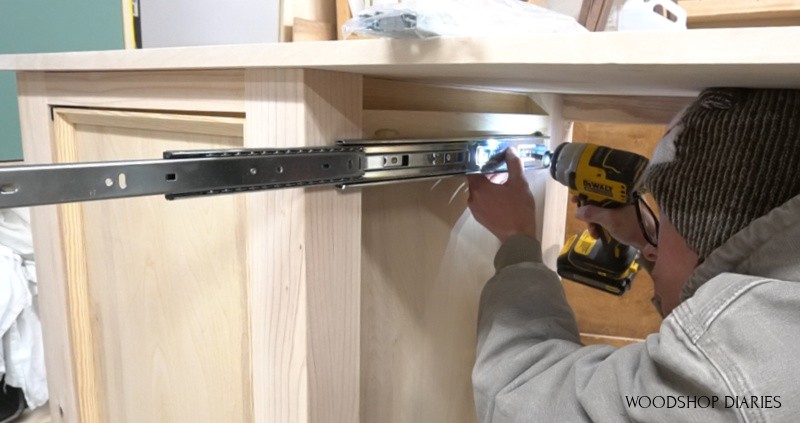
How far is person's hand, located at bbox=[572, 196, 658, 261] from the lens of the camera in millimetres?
878

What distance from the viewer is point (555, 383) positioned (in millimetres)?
514

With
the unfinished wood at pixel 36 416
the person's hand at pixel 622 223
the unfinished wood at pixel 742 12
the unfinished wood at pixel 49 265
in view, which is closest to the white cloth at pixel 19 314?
the unfinished wood at pixel 36 416

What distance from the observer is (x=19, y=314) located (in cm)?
145

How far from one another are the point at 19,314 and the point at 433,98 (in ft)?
4.36

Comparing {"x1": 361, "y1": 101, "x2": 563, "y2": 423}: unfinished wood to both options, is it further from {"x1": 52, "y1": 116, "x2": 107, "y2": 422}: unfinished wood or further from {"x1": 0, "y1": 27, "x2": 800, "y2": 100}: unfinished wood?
{"x1": 52, "y1": 116, "x2": 107, "y2": 422}: unfinished wood

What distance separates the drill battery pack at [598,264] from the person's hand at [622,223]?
1.8 inches

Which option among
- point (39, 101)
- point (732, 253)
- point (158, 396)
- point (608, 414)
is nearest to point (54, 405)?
point (158, 396)

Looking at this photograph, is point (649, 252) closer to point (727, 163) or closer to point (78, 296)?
point (727, 163)

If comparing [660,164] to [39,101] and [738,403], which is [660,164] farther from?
[39,101]

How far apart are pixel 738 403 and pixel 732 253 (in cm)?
13

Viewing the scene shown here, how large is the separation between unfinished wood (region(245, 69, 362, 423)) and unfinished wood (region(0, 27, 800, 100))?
0.03 metres

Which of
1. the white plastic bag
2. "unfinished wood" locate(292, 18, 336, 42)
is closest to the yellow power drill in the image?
the white plastic bag

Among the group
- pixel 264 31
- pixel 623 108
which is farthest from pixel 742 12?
pixel 264 31

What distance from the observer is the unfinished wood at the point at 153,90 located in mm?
519
